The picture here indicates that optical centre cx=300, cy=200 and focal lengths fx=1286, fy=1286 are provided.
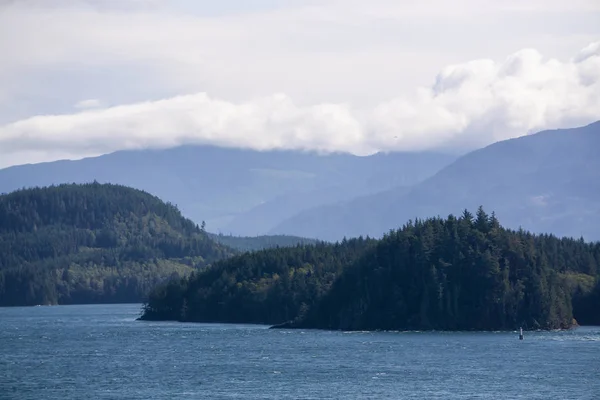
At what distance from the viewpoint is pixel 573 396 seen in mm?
97750

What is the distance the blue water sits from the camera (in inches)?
4031

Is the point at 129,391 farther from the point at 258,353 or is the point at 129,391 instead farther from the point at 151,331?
the point at 151,331

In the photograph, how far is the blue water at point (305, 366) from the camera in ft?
336

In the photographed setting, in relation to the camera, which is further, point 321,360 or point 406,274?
point 406,274

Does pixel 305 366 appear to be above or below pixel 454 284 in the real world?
below

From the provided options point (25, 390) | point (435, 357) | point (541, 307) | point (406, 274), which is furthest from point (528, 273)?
point (25, 390)

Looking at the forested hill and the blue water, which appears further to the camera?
the forested hill

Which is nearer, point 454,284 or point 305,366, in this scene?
point 305,366

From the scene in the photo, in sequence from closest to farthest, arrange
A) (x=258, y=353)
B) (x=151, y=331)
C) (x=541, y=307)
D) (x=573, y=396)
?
(x=573, y=396) → (x=258, y=353) → (x=541, y=307) → (x=151, y=331)

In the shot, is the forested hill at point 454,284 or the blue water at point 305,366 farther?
the forested hill at point 454,284

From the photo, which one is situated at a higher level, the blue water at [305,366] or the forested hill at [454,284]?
A: the forested hill at [454,284]

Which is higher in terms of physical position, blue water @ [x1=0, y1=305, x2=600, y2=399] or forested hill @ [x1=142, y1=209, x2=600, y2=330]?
forested hill @ [x1=142, y1=209, x2=600, y2=330]

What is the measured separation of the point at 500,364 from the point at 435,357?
10162 millimetres

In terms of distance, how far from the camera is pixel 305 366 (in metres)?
124
